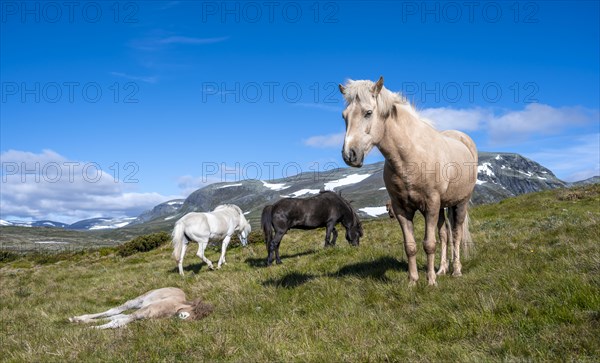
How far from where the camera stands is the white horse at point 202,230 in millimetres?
16812

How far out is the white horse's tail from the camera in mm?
16531

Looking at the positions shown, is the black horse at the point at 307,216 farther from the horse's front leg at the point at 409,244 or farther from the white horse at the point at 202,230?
the horse's front leg at the point at 409,244

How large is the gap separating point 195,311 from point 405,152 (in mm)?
4907

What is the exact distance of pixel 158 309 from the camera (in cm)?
875

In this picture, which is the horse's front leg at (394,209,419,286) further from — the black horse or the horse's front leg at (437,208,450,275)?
the black horse

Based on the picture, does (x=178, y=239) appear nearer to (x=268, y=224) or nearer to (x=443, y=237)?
(x=268, y=224)

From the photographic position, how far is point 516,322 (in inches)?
188

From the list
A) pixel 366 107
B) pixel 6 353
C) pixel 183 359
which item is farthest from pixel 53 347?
pixel 366 107

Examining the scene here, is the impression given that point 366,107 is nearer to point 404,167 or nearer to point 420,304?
point 404,167

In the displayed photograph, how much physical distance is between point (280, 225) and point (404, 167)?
9365 millimetres

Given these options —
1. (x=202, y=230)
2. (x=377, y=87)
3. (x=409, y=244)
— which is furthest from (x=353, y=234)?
(x=377, y=87)

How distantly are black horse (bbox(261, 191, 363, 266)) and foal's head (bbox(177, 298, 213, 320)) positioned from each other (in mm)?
7313

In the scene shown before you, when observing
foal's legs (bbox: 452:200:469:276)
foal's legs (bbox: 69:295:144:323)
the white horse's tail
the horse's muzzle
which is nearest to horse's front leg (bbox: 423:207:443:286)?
foal's legs (bbox: 452:200:469:276)

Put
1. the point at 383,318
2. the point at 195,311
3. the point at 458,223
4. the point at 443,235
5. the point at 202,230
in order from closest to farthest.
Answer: the point at 383,318 → the point at 195,311 → the point at 458,223 → the point at 443,235 → the point at 202,230
